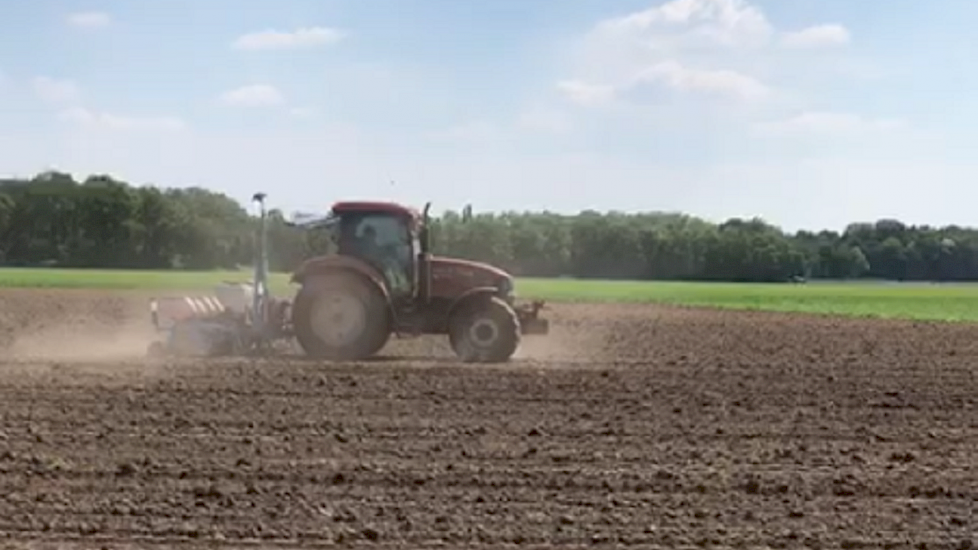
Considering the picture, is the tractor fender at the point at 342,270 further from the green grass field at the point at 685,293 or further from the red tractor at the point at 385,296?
the green grass field at the point at 685,293

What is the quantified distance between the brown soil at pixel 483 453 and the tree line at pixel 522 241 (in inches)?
189

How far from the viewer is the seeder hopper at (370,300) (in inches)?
753

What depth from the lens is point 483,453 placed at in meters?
11.2

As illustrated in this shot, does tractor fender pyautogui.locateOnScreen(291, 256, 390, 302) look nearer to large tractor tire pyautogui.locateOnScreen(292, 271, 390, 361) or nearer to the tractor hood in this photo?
large tractor tire pyautogui.locateOnScreen(292, 271, 390, 361)

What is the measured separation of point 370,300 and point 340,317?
0.51m

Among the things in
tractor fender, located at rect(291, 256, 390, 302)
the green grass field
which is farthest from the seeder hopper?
the green grass field

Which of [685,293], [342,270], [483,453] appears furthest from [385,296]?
[685,293]

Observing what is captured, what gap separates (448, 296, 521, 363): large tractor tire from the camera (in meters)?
19.3

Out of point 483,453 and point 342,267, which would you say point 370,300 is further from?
point 483,453

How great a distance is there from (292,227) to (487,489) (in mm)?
11006

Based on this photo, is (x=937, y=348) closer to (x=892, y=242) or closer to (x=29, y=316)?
(x=29, y=316)

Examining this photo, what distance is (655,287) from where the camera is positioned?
7156 cm

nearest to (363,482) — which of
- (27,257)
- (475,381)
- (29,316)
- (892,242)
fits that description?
(475,381)

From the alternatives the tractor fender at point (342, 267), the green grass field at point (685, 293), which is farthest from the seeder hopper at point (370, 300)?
the green grass field at point (685, 293)
